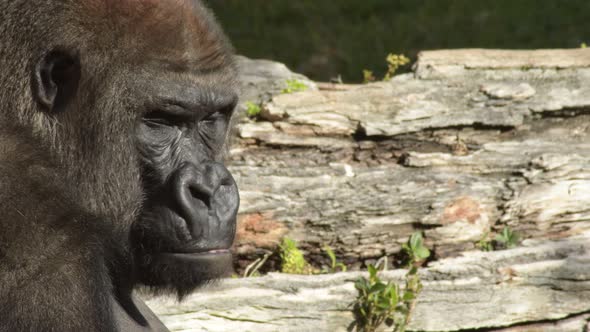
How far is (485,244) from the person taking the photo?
228 inches

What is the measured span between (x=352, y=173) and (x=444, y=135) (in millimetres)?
592

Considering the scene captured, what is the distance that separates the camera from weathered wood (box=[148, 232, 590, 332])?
5.22 m

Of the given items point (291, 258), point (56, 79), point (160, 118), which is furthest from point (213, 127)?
point (291, 258)

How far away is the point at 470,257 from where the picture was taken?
5.54 meters

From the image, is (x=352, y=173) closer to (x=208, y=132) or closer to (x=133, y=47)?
(x=208, y=132)

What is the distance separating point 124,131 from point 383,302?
1.76 m

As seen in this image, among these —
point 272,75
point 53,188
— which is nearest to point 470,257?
point 272,75

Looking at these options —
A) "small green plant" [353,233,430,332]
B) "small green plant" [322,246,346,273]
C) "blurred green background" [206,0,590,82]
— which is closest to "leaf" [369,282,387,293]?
"small green plant" [353,233,430,332]

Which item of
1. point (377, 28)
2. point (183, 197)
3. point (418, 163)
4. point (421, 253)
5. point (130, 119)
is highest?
point (377, 28)

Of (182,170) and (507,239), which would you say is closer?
(182,170)

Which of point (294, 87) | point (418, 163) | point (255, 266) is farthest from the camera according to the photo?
point (294, 87)

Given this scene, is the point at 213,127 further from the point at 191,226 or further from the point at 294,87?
the point at 294,87

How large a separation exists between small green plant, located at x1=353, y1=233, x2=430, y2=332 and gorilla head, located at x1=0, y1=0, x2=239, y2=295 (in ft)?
4.16

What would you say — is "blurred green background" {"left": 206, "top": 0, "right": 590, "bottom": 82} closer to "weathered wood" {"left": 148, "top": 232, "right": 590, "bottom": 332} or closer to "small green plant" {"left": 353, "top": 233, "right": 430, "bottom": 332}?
"weathered wood" {"left": 148, "top": 232, "right": 590, "bottom": 332}
